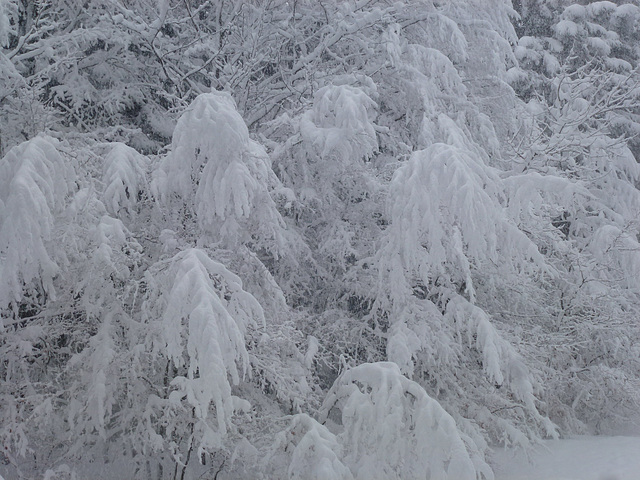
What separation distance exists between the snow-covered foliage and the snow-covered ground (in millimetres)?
411

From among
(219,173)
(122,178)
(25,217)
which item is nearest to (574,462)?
(219,173)

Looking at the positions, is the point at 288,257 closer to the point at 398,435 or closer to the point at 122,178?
the point at 122,178

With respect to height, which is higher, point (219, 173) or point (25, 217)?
point (25, 217)

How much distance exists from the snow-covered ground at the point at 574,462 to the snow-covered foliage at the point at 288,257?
0.41m

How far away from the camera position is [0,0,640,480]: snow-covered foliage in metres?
4.16

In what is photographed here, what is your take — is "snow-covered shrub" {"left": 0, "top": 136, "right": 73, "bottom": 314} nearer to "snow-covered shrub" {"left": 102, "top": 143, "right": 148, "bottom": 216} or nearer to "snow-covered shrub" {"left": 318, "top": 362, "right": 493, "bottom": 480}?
"snow-covered shrub" {"left": 102, "top": 143, "right": 148, "bottom": 216}

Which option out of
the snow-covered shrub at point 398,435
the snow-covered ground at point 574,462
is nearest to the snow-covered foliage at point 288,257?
the snow-covered shrub at point 398,435

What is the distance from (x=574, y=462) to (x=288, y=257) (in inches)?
158

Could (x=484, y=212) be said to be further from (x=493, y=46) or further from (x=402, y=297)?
(x=493, y=46)

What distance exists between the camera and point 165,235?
4.62 meters

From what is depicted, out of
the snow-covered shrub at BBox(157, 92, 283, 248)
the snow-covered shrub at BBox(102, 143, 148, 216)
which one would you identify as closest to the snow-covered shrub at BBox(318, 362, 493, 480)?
the snow-covered shrub at BBox(157, 92, 283, 248)

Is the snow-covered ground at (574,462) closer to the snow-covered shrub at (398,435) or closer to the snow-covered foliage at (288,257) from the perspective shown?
the snow-covered foliage at (288,257)

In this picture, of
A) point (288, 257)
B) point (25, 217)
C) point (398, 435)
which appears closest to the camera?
point (25, 217)

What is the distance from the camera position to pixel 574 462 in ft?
22.6
